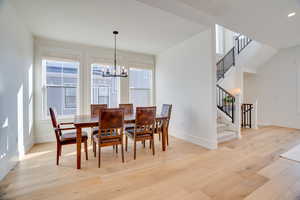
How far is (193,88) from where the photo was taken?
146 inches

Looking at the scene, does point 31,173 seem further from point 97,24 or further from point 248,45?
point 248,45

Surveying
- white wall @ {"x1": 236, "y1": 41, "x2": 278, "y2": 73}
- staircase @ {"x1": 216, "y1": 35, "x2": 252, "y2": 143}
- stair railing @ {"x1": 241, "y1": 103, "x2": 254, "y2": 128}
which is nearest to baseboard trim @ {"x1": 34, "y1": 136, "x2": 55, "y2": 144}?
staircase @ {"x1": 216, "y1": 35, "x2": 252, "y2": 143}

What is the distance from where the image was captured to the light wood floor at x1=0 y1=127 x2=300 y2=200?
67.7 inches

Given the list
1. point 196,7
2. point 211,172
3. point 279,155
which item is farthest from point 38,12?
point 279,155

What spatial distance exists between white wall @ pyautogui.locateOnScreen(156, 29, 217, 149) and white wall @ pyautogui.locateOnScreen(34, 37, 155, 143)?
115 cm

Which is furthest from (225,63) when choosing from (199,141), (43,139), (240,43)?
(43,139)

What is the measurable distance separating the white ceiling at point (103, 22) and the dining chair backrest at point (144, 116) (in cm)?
184

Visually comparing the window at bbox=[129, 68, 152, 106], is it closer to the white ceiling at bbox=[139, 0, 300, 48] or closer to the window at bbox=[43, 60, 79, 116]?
the window at bbox=[43, 60, 79, 116]

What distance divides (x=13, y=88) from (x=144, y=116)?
2.39 m

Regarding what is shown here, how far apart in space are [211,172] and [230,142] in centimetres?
189

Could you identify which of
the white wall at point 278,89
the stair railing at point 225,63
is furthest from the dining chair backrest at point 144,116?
the white wall at point 278,89

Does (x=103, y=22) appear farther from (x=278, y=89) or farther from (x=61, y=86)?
(x=278, y=89)

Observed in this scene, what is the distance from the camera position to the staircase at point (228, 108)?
404 cm

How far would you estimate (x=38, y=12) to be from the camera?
263 cm
